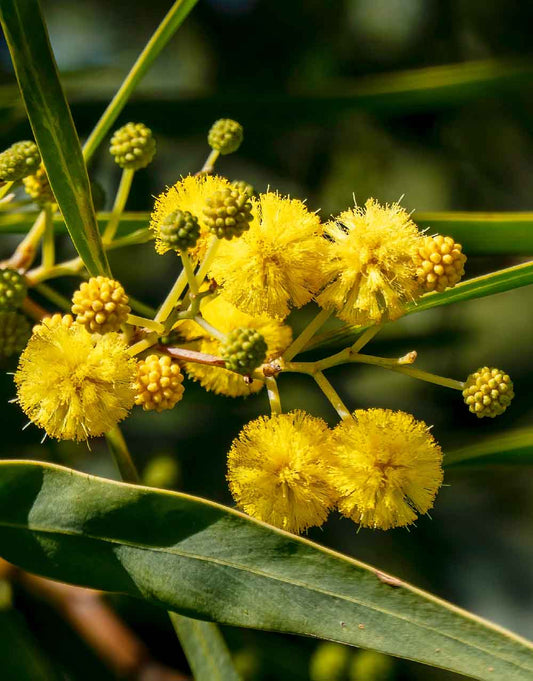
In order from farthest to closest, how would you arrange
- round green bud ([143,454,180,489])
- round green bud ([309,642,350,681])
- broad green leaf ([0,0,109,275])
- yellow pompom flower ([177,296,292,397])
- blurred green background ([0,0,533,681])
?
blurred green background ([0,0,533,681]) < round green bud ([143,454,180,489]) < round green bud ([309,642,350,681]) < yellow pompom flower ([177,296,292,397]) < broad green leaf ([0,0,109,275])

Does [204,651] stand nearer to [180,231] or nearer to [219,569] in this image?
[219,569]

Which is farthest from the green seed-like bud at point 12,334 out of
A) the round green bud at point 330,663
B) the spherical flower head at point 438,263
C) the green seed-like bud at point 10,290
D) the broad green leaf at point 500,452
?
the round green bud at point 330,663

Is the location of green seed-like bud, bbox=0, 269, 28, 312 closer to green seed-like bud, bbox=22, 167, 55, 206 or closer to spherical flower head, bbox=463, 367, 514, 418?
green seed-like bud, bbox=22, 167, 55, 206

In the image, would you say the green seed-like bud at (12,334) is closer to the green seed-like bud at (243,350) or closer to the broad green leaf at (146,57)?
the broad green leaf at (146,57)

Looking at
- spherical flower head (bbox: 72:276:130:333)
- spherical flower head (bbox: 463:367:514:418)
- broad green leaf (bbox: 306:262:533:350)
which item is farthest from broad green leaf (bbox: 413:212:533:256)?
spherical flower head (bbox: 72:276:130:333)

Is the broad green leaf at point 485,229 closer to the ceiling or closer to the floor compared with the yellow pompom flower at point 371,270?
closer to the ceiling
